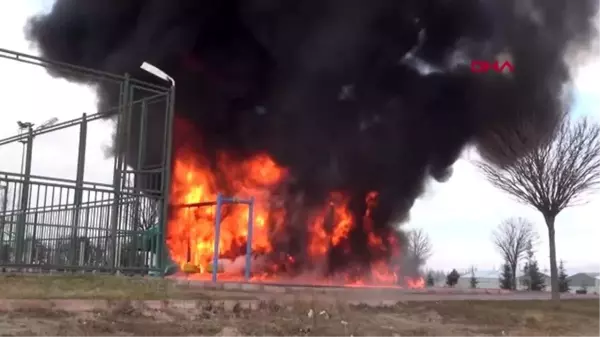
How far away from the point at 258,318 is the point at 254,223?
572 inches

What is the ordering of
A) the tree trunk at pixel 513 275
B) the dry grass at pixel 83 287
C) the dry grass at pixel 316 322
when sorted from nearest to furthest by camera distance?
the dry grass at pixel 316 322, the dry grass at pixel 83 287, the tree trunk at pixel 513 275

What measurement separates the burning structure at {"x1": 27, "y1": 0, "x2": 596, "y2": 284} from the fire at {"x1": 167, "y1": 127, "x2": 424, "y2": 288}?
0.17 ft

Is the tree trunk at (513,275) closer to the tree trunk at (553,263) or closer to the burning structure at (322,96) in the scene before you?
the burning structure at (322,96)

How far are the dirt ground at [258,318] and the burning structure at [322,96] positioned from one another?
411 inches

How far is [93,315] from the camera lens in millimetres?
6969

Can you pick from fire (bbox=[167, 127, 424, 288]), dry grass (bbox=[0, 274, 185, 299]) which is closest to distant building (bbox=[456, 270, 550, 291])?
fire (bbox=[167, 127, 424, 288])

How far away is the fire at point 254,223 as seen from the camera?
20.5 m

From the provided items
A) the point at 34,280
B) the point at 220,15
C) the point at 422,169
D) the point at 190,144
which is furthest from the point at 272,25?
the point at 34,280

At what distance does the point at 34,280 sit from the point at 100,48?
1295cm

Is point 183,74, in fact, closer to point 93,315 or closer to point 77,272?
point 77,272

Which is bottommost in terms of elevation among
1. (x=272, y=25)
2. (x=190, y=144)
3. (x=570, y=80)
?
(x=190, y=144)

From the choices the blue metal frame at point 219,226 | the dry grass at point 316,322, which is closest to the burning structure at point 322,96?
the blue metal frame at point 219,226

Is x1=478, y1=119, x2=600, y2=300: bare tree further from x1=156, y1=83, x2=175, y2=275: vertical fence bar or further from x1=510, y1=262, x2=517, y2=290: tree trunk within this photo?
x1=510, y1=262, x2=517, y2=290: tree trunk

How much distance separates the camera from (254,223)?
74.1 ft
